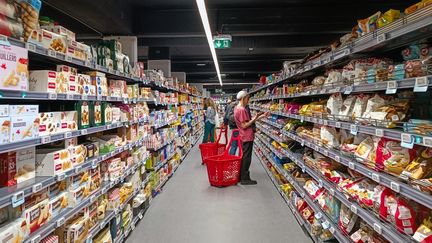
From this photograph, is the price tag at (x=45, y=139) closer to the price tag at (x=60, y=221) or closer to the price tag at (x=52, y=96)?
the price tag at (x=52, y=96)

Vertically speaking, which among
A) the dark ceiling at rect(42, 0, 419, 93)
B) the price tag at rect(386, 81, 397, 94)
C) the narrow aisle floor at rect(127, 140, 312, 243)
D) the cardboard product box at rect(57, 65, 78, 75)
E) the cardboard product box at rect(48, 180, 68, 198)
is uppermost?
the dark ceiling at rect(42, 0, 419, 93)

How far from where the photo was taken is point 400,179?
1763mm

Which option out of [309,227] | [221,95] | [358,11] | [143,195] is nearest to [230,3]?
[358,11]

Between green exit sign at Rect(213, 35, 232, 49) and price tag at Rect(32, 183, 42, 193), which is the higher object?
green exit sign at Rect(213, 35, 232, 49)

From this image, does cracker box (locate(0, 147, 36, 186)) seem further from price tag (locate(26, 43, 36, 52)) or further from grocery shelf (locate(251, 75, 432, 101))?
grocery shelf (locate(251, 75, 432, 101))

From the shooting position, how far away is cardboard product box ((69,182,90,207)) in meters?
2.27

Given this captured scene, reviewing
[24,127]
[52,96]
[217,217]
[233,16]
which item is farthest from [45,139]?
[233,16]

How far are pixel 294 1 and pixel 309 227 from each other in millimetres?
4597

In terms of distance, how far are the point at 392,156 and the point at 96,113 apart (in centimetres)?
251

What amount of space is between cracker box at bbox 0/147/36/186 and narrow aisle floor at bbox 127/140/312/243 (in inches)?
71.0

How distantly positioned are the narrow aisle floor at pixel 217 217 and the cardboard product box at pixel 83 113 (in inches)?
64.9

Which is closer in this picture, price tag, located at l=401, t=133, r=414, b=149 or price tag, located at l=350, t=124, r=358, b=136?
price tag, located at l=401, t=133, r=414, b=149

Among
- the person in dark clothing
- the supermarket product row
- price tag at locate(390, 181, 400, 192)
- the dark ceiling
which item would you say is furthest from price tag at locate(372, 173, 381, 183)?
the dark ceiling

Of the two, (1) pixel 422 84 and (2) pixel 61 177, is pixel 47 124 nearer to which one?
(2) pixel 61 177
